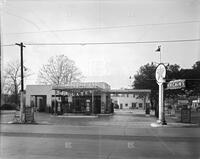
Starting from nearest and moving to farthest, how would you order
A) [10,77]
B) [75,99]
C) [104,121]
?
[10,77] < [104,121] < [75,99]

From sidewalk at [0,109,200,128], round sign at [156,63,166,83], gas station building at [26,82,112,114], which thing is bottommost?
sidewalk at [0,109,200,128]

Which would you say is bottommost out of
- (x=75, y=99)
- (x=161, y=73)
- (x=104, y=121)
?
(x=104, y=121)

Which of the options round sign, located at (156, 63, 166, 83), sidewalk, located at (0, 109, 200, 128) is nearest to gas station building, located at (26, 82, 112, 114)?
sidewalk, located at (0, 109, 200, 128)

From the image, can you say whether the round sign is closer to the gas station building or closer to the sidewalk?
the sidewalk

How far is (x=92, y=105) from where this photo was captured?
118 ft

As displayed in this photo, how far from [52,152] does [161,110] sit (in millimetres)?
12975

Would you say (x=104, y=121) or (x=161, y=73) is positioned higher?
(x=161, y=73)

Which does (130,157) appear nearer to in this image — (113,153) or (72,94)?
(113,153)

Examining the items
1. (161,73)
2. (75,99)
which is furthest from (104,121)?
(75,99)

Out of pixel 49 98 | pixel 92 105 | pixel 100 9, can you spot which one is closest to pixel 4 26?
pixel 100 9

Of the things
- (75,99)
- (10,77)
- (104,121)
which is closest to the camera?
(10,77)

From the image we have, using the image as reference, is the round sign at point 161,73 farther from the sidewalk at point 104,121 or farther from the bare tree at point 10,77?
the bare tree at point 10,77

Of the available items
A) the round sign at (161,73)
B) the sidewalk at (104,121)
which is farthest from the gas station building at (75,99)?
the round sign at (161,73)

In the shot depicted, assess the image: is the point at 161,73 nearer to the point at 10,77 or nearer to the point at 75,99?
the point at 10,77
